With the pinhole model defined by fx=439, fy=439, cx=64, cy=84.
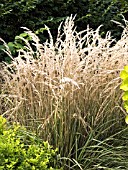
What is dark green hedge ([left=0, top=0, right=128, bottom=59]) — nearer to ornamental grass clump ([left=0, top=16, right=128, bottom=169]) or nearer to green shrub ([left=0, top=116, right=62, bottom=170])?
ornamental grass clump ([left=0, top=16, right=128, bottom=169])

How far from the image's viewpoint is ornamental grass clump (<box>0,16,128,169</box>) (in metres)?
3.37

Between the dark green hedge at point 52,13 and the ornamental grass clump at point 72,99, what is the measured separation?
52.8 inches

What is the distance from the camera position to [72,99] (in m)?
3.43

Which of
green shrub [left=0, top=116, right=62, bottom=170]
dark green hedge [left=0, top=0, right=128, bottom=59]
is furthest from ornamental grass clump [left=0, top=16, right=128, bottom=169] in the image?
dark green hedge [left=0, top=0, right=128, bottom=59]

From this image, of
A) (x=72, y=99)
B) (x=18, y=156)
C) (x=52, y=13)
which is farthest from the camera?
(x=52, y=13)

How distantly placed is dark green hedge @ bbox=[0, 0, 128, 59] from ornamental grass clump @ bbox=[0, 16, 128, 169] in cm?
134

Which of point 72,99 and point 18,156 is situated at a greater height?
point 72,99

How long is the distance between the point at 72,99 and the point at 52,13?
7.55 ft

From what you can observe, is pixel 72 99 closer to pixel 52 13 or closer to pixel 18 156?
pixel 18 156

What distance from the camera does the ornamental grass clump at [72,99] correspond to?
3.37 metres

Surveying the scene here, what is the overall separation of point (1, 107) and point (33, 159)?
121cm

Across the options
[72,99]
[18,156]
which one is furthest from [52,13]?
[18,156]

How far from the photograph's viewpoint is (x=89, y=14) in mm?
5336

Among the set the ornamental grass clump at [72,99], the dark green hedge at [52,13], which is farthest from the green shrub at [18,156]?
the dark green hedge at [52,13]
